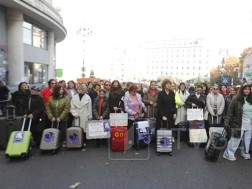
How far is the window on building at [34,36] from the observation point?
20.5 m

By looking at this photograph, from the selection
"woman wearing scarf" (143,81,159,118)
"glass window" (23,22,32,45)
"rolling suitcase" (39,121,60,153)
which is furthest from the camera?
"glass window" (23,22,32,45)

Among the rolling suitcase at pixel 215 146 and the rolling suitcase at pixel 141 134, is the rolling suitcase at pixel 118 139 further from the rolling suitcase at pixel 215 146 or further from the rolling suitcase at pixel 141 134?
the rolling suitcase at pixel 215 146

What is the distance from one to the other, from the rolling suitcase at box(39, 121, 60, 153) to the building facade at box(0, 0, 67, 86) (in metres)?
11.7

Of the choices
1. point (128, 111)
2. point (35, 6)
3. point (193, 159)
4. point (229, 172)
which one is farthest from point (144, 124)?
point (35, 6)

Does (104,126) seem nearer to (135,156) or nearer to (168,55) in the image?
(135,156)

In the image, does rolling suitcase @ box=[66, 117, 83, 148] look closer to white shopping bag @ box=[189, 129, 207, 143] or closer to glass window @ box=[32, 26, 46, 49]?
white shopping bag @ box=[189, 129, 207, 143]

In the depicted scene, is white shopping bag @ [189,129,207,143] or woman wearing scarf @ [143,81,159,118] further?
woman wearing scarf @ [143,81,159,118]

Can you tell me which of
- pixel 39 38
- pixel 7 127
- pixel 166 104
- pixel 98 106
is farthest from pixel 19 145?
pixel 39 38

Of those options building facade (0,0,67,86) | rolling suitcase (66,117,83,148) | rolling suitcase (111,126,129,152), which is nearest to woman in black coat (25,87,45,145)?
rolling suitcase (66,117,83,148)

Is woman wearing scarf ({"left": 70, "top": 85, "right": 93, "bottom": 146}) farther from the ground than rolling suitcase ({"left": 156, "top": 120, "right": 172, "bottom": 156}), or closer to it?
farther from the ground

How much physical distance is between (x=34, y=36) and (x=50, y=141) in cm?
1707

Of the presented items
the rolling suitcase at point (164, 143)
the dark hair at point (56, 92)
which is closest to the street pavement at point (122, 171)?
the rolling suitcase at point (164, 143)

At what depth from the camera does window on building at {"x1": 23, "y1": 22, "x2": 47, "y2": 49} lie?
2047 centimetres

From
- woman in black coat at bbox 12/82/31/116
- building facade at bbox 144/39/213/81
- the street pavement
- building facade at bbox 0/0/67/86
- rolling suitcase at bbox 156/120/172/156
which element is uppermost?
building facade at bbox 144/39/213/81
